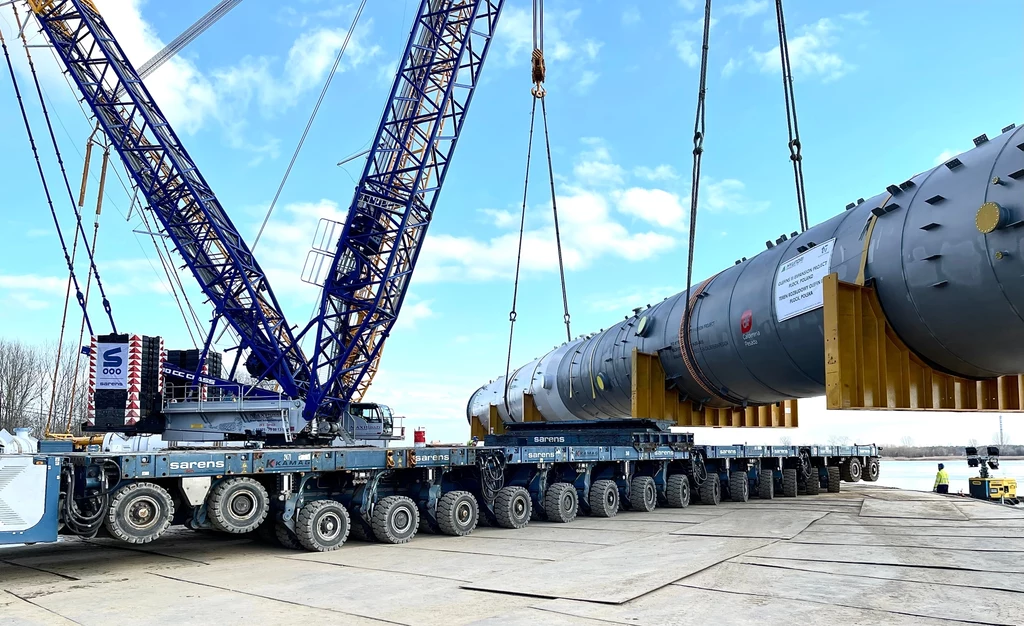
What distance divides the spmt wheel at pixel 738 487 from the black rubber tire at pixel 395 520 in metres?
8.62

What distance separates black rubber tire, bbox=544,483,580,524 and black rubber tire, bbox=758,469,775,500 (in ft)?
21.0

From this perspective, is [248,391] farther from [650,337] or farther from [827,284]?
[827,284]

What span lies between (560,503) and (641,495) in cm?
243

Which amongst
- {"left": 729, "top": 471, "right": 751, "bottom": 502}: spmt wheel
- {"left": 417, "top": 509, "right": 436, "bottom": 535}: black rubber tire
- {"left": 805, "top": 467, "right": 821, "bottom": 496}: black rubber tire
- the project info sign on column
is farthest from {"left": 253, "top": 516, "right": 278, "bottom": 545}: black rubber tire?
{"left": 805, "top": 467, "right": 821, "bottom": 496}: black rubber tire

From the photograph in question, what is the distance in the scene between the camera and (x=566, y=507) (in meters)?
13.2

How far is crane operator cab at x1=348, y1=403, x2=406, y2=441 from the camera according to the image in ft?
67.2

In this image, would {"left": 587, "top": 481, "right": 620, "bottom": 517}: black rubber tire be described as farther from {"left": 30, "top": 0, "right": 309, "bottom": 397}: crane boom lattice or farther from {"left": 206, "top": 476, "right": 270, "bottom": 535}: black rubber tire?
{"left": 30, "top": 0, "right": 309, "bottom": 397}: crane boom lattice

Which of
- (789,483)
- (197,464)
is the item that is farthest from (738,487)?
(197,464)

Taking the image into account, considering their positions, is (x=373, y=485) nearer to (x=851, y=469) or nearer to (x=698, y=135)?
(x=698, y=135)

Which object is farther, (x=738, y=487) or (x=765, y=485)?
(x=765, y=485)

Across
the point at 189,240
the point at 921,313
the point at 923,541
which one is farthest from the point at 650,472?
the point at 189,240

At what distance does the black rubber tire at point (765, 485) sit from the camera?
17703 mm

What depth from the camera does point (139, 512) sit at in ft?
27.5

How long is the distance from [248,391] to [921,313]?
768 inches
